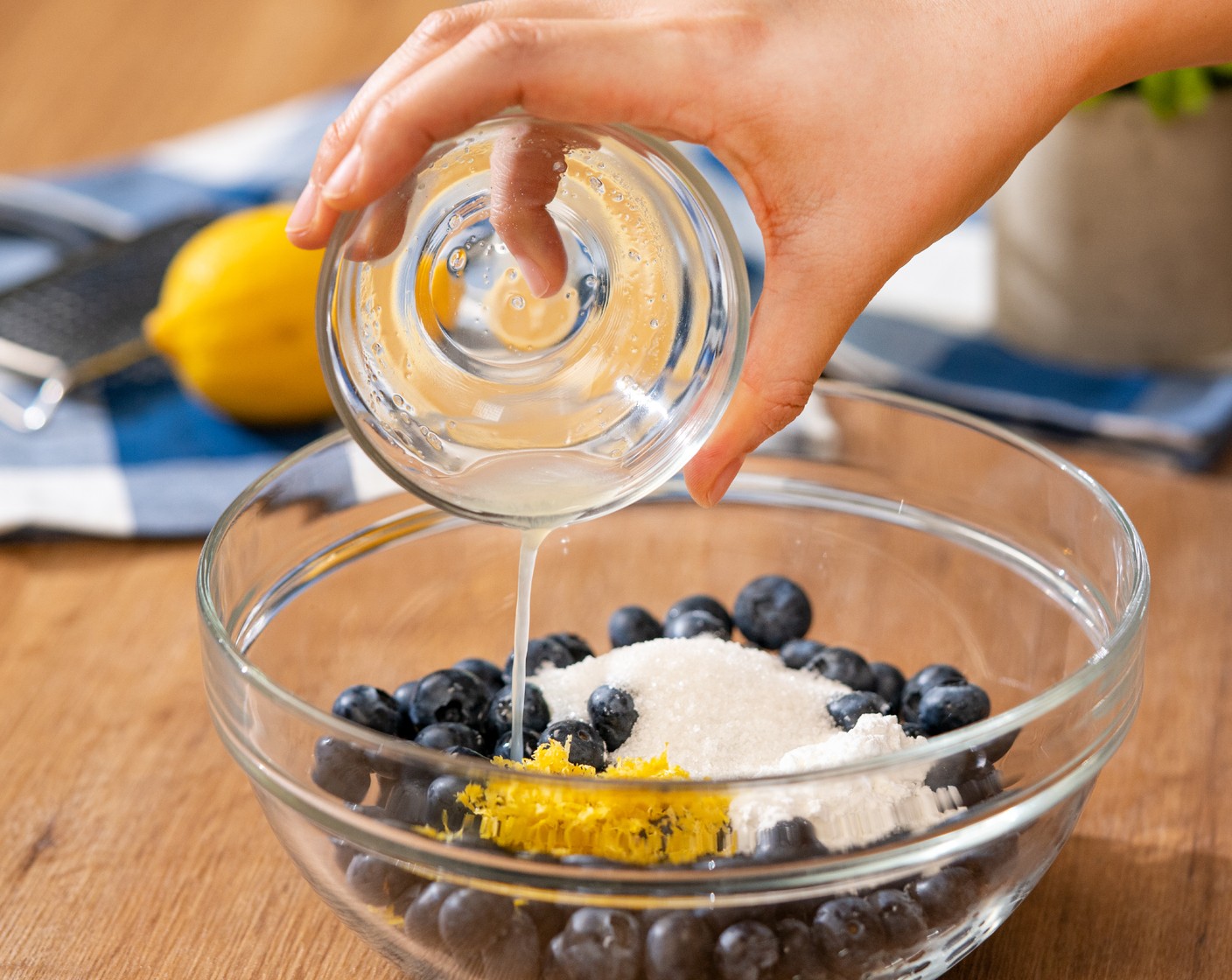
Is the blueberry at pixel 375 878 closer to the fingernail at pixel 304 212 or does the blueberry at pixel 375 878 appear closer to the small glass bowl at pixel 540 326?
the small glass bowl at pixel 540 326

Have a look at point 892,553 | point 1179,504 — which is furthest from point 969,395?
point 892,553

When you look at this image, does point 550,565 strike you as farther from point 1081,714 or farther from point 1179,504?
point 1179,504

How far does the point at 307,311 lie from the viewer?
135 centimetres

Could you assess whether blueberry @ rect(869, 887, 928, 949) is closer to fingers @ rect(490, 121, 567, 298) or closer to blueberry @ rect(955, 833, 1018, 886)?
blueberry @ rect(955, 833, 1018, 886)

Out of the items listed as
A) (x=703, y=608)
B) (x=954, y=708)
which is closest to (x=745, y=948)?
(x=954, y=708)

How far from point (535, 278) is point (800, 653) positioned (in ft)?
0.94

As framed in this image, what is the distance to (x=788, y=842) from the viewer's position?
0.58 m

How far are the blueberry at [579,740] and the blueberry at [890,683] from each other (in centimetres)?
20

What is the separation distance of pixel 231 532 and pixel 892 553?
44 cm

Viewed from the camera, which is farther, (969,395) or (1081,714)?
(969,395)

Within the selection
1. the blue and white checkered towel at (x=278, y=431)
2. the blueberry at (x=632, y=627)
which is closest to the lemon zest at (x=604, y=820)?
the blueberry at (x=632, y=627)

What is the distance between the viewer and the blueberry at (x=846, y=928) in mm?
614

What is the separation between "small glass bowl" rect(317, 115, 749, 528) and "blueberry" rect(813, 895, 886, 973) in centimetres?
23

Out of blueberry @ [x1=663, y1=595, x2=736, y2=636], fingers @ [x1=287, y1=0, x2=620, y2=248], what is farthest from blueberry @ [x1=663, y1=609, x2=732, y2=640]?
fingers @ [x1=287, y1=0, x2=620, y2=248]
